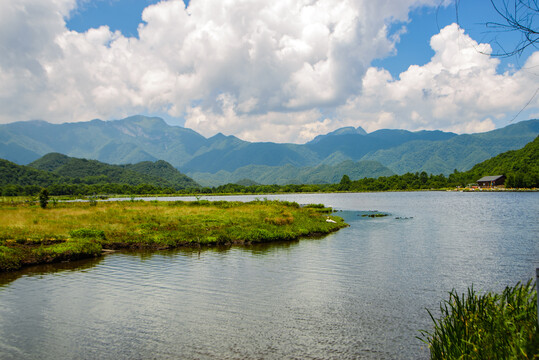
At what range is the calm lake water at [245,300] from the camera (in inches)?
534

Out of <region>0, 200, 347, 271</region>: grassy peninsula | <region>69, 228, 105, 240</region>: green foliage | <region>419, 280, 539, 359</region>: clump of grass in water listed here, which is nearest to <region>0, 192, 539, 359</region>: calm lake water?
<region>0, 200, 347, 271</region>: grassy peninsula

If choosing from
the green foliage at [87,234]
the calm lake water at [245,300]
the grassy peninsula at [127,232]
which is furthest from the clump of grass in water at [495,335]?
the green foliage at [87,234]

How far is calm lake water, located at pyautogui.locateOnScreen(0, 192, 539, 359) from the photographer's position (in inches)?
534

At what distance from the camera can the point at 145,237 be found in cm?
3653

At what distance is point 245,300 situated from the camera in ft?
62.3

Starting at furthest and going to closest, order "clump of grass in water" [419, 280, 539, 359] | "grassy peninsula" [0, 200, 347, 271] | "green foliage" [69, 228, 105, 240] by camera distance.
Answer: "green foliage" [69, 228, 105, 240] → "grassy peninsula" [0, 200, 347, 271] → "clump of grass in water" [419, 280, 539, 359]

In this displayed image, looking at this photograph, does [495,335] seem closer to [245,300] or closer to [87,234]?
[245,300]

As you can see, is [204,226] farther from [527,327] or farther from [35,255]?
[527,327]

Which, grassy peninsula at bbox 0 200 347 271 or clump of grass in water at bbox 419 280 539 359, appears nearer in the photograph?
clump of grass in water at bbox 419 280 539 359

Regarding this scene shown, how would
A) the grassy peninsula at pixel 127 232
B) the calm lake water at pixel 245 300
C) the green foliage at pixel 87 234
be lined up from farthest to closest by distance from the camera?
the green foliage at pixel 87 234
the grassy peninsula at pixel 127 232
the calm lake water at pixel 245 300

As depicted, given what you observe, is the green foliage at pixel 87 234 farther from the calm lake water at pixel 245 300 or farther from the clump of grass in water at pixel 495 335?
the clump of grass in water at pixel 495 335

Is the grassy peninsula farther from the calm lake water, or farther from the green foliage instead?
the calm lake water

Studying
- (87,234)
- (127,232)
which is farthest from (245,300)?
(127,232)

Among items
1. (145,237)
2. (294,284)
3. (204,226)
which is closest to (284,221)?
(204,226)
